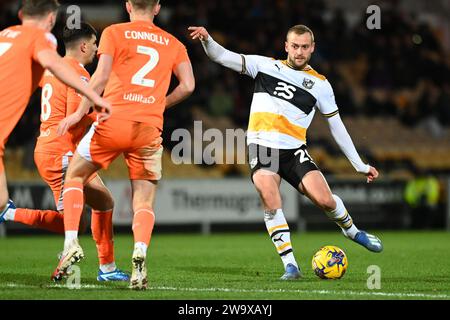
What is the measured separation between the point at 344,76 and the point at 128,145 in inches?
689

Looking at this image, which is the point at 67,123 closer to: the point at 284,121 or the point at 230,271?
the point at 284,121

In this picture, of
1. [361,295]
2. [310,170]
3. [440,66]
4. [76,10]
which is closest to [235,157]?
[76,10]

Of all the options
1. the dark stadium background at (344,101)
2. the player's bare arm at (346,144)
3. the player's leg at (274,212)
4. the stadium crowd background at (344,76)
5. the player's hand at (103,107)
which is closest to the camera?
the player's hand at (103,107)

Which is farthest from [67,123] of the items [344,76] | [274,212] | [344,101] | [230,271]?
[344,76]

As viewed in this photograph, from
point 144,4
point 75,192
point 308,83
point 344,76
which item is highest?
point 344,76

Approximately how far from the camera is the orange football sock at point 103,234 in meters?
7.81

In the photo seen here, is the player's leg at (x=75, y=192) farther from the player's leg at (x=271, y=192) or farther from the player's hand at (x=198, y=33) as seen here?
the player's leg at (x=271, y=192)

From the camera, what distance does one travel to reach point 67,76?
21.0 feet

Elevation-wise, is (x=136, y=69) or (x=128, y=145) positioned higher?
(x=136, y=69)

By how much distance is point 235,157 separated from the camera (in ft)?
63.5

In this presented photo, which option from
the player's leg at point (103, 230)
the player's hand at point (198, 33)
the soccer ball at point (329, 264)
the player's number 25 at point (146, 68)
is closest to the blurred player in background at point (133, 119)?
the player's number 25 at point (146, 68)

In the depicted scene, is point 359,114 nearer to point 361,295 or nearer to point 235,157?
point 235,157

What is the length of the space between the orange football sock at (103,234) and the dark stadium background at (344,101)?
8774 mm

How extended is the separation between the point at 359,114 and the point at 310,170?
581 inches
